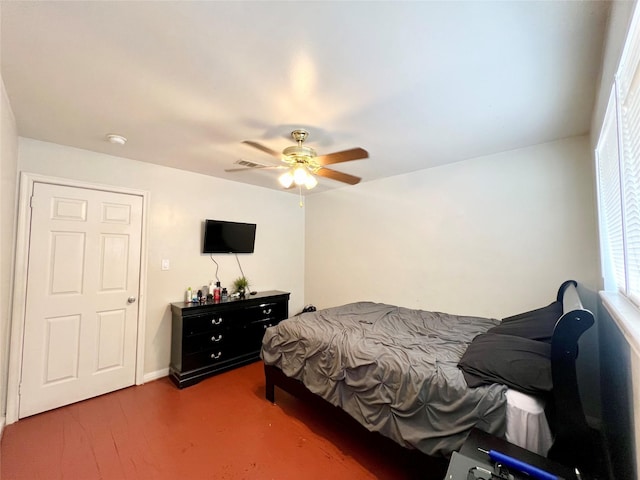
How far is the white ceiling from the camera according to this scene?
1.25m

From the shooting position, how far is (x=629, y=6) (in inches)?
39.3

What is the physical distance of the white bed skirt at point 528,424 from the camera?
1.35 m

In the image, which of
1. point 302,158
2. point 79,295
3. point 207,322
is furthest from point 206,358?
point 302,158

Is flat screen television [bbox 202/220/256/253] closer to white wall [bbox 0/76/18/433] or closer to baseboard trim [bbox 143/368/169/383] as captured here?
baseboard trim [bbox 143/368/169/383]

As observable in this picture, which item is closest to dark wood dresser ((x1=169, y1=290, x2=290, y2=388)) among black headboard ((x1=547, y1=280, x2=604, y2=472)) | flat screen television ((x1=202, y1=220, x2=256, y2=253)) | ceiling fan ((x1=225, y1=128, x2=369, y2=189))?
flat screen television ((x1=202, y1=220, x2=256, y2=253))

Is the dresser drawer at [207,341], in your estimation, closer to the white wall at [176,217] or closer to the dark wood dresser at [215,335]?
the dark wood dresser at [215,335]

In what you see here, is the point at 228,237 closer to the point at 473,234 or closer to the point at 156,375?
the point at 156,375

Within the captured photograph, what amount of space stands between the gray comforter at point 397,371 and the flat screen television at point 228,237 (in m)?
1.54

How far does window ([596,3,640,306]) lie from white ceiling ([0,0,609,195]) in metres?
0.33

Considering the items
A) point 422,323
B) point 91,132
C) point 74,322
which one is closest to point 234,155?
point 91,132

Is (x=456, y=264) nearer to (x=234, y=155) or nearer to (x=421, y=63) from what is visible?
(x=421, y=63)

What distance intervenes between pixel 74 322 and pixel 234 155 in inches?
91.1

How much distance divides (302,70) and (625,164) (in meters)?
1.69

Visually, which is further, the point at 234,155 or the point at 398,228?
the point at 398,228
